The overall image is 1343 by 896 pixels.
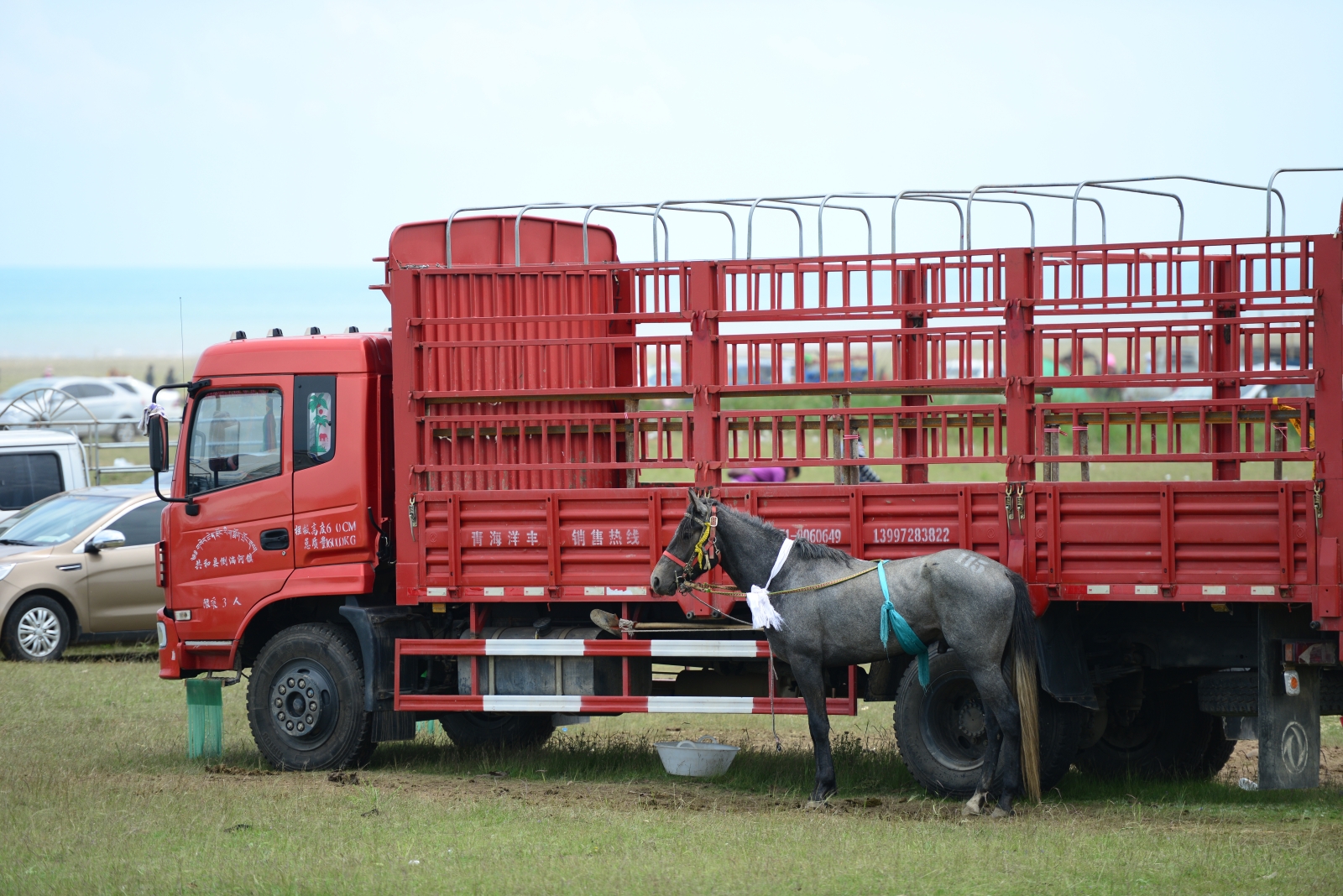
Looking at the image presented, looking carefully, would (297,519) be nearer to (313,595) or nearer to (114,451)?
(313,595)

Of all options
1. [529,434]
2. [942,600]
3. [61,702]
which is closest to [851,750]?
[942,600]

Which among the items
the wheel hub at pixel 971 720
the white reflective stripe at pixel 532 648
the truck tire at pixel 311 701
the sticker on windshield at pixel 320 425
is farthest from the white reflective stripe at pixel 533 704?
the wheel hub at pixel 971 720

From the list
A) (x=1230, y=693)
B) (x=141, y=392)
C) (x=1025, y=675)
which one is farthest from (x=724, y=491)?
(x=141, y=392)

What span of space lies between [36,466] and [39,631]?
3.81m

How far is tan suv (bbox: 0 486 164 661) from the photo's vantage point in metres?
→ 15.4

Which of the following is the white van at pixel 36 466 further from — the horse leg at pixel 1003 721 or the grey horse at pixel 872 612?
the horse leg at pixel 1003 721

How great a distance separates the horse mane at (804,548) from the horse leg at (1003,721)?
974 millimetres

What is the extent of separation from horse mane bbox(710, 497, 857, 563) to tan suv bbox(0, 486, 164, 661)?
921 cm

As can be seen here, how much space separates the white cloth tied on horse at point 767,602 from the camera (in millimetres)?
8375

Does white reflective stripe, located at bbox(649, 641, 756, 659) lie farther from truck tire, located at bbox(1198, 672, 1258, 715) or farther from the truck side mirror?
the truck side mirror

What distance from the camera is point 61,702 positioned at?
12.7 metres

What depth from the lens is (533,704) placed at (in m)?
9.27

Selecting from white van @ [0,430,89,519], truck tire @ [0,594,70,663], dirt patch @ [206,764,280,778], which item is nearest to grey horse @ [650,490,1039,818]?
dirt patch @ [206,764,280,778]

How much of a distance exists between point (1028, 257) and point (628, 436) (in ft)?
8.91
